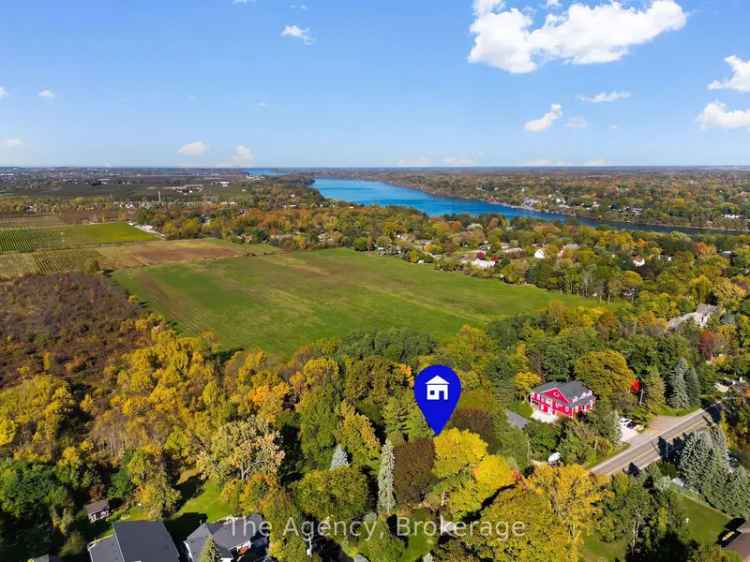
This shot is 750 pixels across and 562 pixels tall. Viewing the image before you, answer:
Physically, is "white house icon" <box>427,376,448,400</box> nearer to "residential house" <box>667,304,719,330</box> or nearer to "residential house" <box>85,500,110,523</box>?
"residential house" <box>85,500,110,523</box>

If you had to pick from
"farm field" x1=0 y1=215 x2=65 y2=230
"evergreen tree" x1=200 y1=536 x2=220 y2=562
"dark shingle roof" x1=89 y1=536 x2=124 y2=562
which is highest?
"farm field" x1=0 y1=215 x2=65 y2=230

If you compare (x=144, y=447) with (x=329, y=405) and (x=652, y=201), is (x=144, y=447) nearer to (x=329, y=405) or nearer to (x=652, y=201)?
(x=329, y=405)

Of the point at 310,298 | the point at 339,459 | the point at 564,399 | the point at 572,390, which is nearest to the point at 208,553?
the point at 339,459

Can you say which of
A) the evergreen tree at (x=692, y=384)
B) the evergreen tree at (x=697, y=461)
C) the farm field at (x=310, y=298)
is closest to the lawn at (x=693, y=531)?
the evergreen tree at (x=697, y=461)

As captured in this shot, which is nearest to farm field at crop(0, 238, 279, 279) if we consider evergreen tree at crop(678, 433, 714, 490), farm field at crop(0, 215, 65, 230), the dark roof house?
farm field at crop(0, 215, 65, 230)

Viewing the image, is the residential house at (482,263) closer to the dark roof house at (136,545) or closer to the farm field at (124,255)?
the farm field at (124,255)

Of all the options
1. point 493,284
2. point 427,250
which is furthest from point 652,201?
point 493,284
